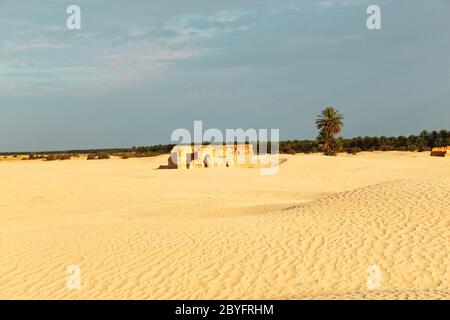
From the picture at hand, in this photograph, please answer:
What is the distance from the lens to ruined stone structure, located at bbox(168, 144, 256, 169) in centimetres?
4706

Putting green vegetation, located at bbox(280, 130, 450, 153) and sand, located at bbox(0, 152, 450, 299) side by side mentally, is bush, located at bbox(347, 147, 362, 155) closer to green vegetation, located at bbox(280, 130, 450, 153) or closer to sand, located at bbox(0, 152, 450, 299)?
green vegetation, located at bbox(280, 130, 450, 153)

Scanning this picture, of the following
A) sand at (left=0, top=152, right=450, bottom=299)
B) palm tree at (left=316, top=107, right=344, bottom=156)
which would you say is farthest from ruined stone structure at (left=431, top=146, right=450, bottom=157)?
sand at (left=0, top=152, right=450, bottom=299)

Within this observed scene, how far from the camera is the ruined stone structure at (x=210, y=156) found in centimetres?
4706

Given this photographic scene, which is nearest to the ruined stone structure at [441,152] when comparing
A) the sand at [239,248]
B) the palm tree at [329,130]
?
the palm tree at [329,130]

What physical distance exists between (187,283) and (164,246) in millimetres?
3029

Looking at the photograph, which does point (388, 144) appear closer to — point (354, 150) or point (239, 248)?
point (354, 150)

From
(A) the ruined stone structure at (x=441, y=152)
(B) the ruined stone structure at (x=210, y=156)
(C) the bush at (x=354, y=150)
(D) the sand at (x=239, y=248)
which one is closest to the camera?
(D) the sand at (x=239, y=248)

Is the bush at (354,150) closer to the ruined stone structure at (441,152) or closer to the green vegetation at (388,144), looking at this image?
the green vegetation at (388,144)

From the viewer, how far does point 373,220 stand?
1538 cm

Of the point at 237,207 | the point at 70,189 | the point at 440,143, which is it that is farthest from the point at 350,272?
the point at 440,143

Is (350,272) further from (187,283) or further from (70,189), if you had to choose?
(70,189)

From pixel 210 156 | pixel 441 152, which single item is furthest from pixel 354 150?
Answer: pixel 210 156

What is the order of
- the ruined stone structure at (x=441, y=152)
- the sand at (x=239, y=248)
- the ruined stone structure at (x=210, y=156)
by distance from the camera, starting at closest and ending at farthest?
the sand at (x=239, y=248)
the ruined stone structure at (x=210, y=156)
the ruined stone structure at (x=441, y=152)
